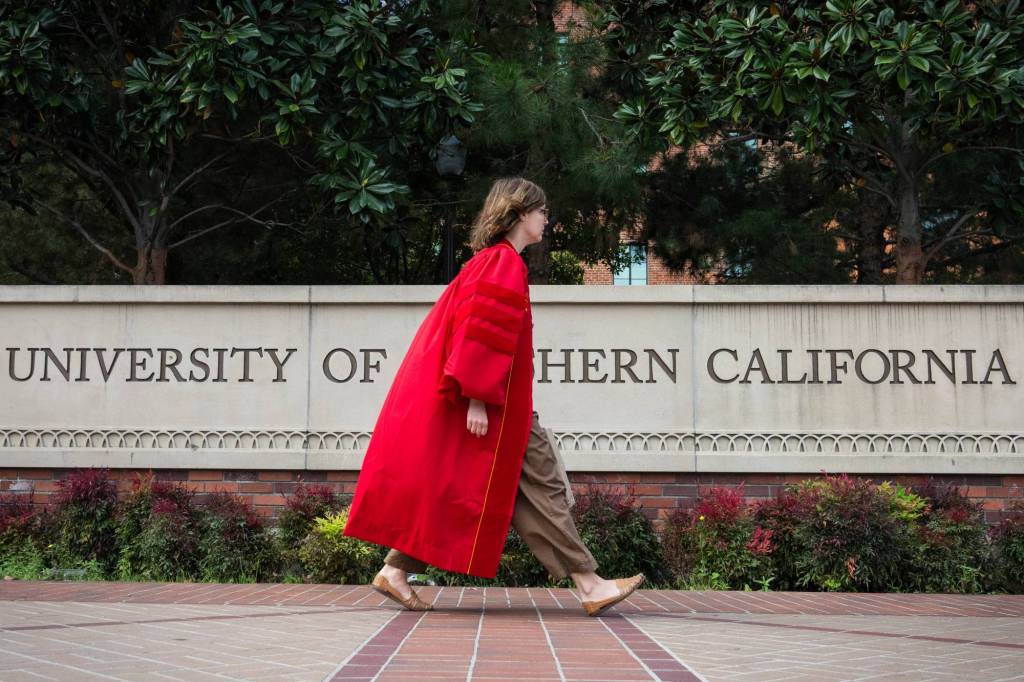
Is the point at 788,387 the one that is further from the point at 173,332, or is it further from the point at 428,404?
the point at 173,332

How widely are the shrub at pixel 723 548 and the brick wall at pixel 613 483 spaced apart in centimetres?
48

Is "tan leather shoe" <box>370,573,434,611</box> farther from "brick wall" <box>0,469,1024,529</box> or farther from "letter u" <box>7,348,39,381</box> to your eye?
"letter u" <box>7,348,39,381</box>

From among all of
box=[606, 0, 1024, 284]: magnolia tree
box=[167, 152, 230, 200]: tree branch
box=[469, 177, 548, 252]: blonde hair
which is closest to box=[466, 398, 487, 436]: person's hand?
box=[469, 177, 548, 252]: blonde hair

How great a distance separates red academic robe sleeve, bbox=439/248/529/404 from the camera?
4520mm

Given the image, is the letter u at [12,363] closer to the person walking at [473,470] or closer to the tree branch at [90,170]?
the tree branch at [90,170]

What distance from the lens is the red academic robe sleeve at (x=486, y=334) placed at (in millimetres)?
4520

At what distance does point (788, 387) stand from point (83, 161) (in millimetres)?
6724

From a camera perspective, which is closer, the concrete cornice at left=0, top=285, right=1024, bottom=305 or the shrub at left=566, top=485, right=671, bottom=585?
the shrub at left=566, top=485, right=671, bottom=585

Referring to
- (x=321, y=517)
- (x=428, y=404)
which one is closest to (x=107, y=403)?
(x=321, y=517)

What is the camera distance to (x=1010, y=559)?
6750 mm

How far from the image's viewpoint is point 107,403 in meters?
7.98

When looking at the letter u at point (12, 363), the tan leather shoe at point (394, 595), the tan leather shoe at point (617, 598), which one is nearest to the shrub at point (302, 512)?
the tan leather shoe at point (394, 595)

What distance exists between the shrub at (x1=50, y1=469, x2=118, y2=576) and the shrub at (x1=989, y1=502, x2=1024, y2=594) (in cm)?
592

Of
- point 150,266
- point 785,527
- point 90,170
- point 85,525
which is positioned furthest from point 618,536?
point 90,170
